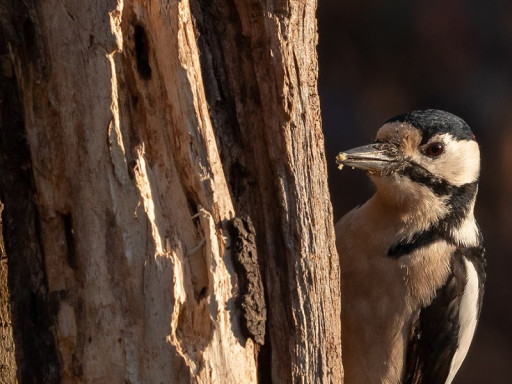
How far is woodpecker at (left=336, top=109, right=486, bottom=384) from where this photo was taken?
12.1ft

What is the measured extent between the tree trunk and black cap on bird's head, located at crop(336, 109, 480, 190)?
98 centimetres

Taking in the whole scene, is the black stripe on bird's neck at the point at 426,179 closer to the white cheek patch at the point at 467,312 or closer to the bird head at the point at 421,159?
the bird head at the point at 421,159

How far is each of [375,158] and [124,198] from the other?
131 cm

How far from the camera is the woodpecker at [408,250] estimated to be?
145 inches

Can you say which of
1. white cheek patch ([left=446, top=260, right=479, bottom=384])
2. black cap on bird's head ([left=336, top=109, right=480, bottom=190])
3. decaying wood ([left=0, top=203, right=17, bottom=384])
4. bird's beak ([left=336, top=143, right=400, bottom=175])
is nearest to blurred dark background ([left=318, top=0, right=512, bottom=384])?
white cheek patch ([left=446, top=260, right=479, bottom=384])

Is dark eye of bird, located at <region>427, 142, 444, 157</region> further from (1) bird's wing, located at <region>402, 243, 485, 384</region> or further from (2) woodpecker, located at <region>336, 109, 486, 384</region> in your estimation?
(1) bird's wing, located at <region>402, 243, 485, 384</region>

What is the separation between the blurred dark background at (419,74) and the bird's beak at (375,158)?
2.41 m

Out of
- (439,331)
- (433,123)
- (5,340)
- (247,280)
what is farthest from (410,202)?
(5,340)

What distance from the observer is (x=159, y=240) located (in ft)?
8.43

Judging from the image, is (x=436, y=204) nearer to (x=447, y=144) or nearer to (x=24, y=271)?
(x=447, y=144)

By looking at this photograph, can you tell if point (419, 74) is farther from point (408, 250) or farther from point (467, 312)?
point (408, 250)

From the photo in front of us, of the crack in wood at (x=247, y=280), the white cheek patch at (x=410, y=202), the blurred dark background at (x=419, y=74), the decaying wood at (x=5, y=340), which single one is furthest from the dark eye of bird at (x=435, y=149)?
the blurred dark background at (x=419, y=74)

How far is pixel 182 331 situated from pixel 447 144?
1.66 m

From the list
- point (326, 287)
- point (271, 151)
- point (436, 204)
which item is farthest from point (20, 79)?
point (436, 204)
